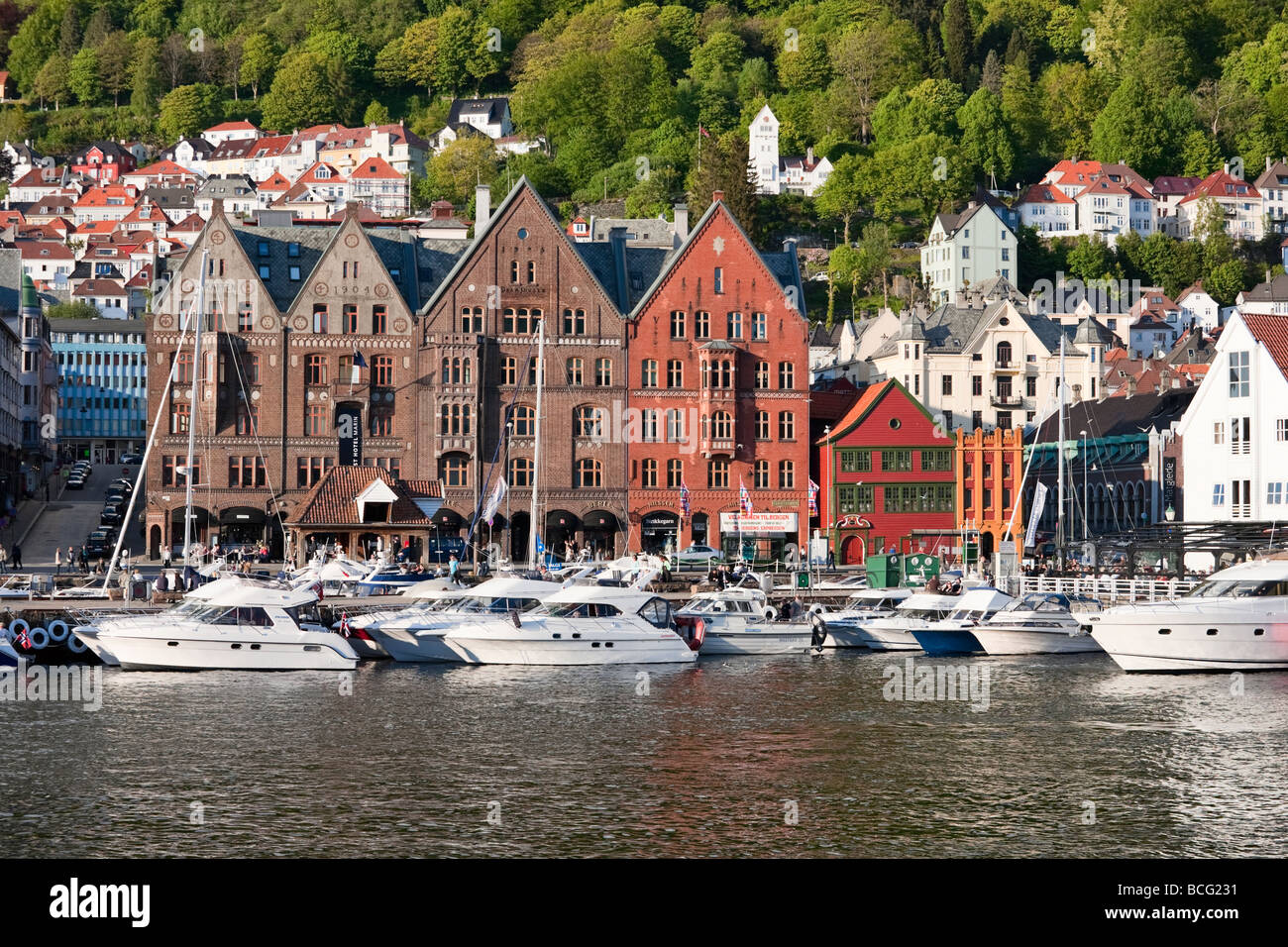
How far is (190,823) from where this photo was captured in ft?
109

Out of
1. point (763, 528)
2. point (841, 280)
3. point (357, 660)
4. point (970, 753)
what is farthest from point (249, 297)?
point (841, 280)

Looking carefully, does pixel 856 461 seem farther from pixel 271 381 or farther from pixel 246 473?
pixel 246 473

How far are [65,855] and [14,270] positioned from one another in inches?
4752

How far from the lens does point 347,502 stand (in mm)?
90312

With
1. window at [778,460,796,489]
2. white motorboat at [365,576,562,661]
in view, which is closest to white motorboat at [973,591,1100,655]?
white motorboat at [365,576,562,661]

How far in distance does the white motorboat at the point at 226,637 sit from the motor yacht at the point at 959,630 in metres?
22.9

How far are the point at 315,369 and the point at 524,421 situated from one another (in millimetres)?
11763

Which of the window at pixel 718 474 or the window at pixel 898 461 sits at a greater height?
the window at pixel 898 461

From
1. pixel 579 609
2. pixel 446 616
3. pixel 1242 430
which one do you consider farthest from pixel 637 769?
pixel 1242 430

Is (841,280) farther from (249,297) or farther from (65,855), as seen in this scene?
(65,855)

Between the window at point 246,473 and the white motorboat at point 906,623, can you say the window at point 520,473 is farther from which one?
the white motorboat at point 906,623

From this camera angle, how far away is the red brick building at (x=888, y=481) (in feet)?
344

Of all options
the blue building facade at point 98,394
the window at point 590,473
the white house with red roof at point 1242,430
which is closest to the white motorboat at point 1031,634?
the white house with red roof at point 1242,430

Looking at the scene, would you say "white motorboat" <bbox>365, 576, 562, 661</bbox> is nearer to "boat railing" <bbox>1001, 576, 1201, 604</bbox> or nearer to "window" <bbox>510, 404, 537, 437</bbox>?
"boat railing" <bbox>1001, 576, 1201, 604</bbox>
